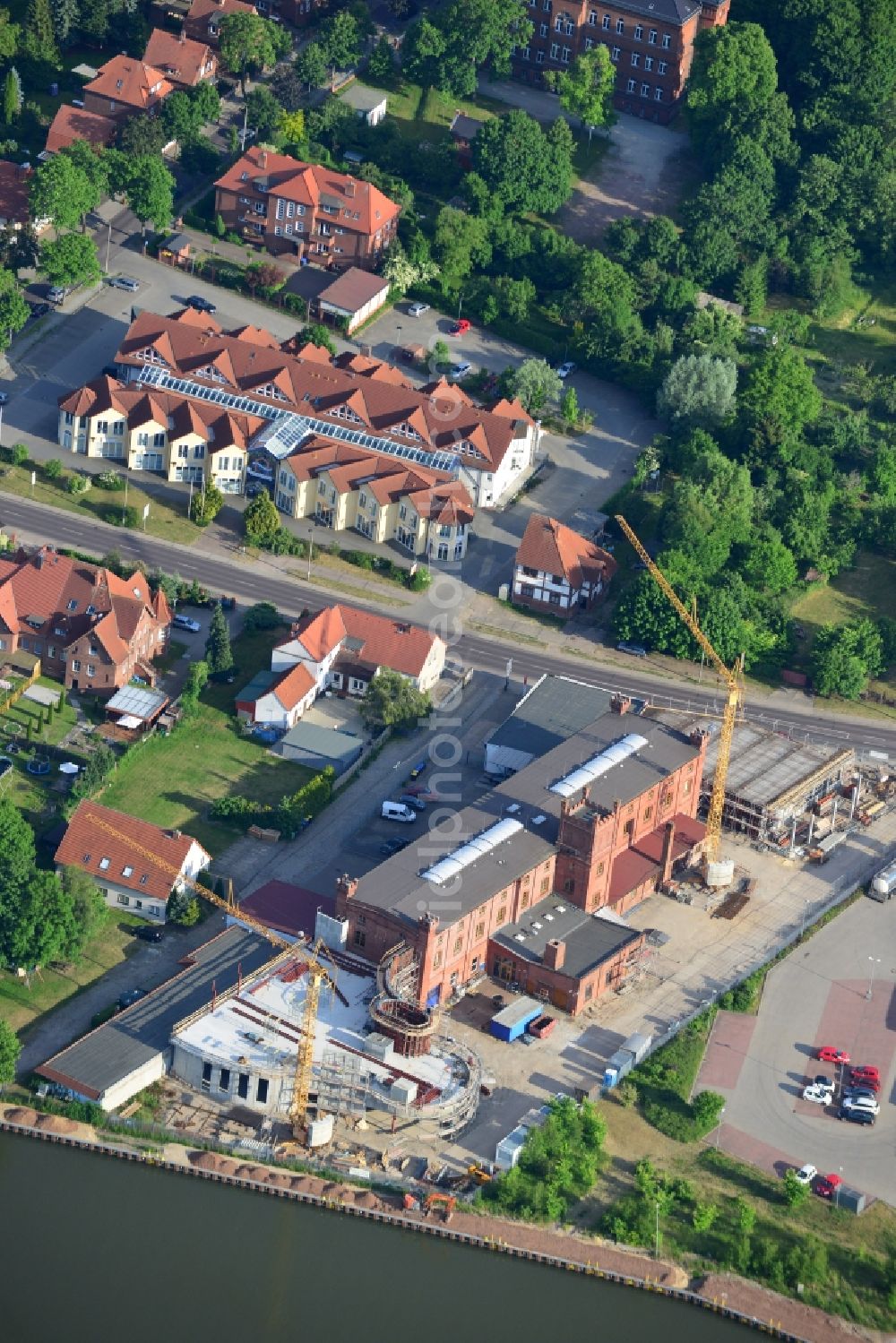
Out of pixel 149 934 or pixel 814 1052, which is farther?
pixel 149 934

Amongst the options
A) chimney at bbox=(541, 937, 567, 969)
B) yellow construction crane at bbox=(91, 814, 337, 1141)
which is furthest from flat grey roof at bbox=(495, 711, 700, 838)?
yellow construction crane at bbox=(91, 814, 337, 1141)

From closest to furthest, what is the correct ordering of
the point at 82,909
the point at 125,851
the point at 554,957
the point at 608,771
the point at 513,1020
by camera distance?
the point at 513,1020 < the point at 82,909 < the point at 554,957 < the point at 125,851 < the point at 608,771

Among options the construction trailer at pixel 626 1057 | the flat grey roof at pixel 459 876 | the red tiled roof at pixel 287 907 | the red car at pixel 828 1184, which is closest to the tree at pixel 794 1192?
the red car at pixel 828 1184

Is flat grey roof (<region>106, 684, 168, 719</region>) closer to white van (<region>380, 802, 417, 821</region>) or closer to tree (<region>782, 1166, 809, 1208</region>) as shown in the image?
white van (<region>380, 802, 417, 821</region>)

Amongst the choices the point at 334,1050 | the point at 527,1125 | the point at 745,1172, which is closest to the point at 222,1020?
the point at 334,1050

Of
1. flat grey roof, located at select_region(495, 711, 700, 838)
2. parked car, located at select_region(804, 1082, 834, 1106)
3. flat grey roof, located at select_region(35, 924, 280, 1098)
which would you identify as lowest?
flat grey roof, located at select_region(35, 924, 280, 1098)

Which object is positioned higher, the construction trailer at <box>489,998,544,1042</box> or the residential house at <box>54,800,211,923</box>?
the residential house at <box>54,800,211,923</box>

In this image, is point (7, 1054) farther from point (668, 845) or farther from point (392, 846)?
point (668, 845)

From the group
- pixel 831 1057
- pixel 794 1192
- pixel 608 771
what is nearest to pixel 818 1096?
pixel 831 1057
